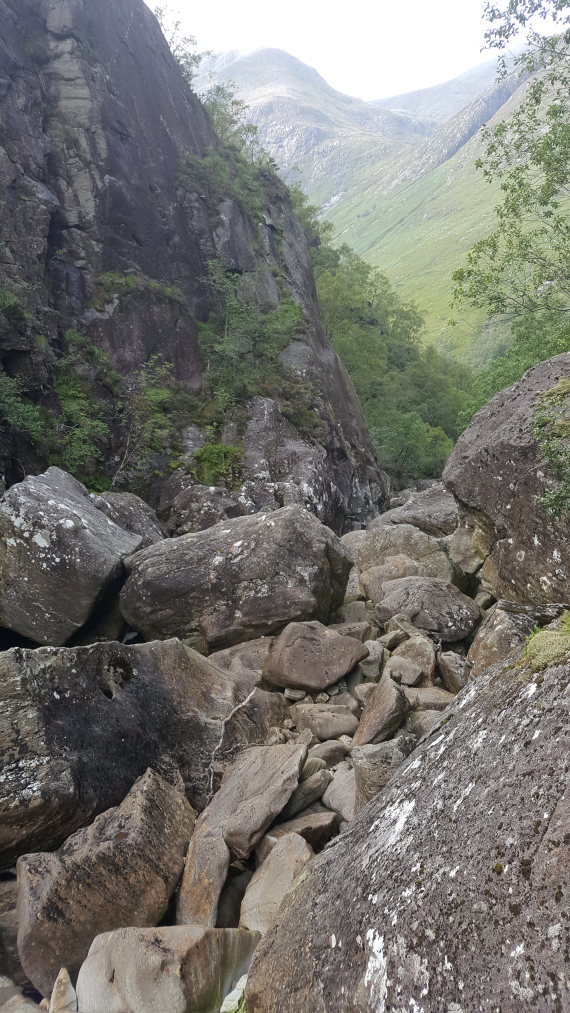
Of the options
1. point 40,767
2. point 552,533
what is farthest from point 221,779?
point 552,533

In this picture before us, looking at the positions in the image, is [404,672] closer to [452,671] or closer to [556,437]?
[452,671]

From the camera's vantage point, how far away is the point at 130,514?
59.9 ft

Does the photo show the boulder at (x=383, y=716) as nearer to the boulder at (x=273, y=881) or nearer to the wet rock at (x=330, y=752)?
the wet rock at (x=330, y=752)

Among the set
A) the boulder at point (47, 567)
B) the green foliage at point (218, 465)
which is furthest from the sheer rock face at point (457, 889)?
the green foliage at point (218, 465)

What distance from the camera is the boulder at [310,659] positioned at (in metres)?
10.5

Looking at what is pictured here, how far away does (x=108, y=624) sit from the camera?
14.1 meters

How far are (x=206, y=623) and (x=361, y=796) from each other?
23.7 feet

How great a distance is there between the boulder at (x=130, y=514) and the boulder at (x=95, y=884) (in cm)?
1074

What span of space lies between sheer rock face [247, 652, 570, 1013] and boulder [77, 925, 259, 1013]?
663 millimetres

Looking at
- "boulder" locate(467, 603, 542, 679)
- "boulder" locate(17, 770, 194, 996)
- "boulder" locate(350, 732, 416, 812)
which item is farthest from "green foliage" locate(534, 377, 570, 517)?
"boulder" locate(17, 770, 194, 996)

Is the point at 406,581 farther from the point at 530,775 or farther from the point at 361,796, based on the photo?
the point at 530,775

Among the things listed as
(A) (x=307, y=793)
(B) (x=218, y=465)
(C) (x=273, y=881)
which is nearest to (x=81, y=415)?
(B) (x=218, y=465)

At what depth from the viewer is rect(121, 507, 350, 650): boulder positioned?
511 inches

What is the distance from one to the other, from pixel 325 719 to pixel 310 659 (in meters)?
1.63
